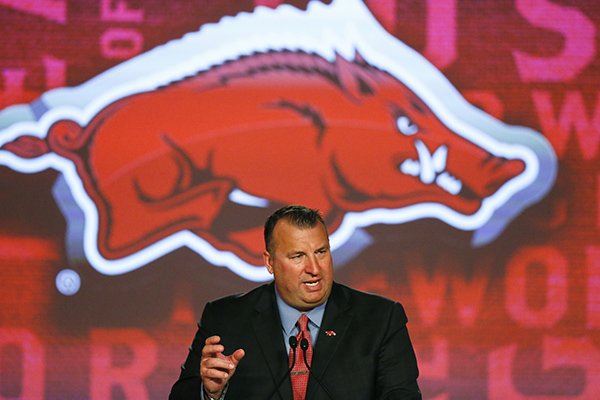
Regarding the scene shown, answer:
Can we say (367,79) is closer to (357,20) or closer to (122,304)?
(357,20)

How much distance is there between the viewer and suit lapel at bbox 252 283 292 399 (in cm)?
207

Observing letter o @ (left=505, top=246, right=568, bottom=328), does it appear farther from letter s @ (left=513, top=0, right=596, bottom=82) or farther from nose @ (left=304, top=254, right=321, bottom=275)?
nose @ (left=304, top=254, right=321, bottom=275)

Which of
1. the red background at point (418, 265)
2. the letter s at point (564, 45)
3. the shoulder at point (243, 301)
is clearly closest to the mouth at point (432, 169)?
the red background at point (418, 265)

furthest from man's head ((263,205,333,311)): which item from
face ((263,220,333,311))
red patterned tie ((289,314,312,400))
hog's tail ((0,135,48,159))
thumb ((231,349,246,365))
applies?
hog's tail ((0,135,48,159))

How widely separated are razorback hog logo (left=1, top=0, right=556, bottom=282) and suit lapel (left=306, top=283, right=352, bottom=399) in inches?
57.4

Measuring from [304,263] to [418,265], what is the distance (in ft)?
5.20

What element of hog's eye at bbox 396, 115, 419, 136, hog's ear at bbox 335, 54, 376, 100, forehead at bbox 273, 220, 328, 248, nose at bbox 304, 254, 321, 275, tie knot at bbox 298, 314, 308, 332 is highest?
hog's ear at bbox 335, 54, 376, 100

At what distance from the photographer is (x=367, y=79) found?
145 inches

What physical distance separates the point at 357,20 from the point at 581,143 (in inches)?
44.0

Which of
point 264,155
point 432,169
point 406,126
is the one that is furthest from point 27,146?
point 432,169

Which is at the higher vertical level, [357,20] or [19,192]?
[357,20]

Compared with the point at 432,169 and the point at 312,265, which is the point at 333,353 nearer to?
the point at 312,265

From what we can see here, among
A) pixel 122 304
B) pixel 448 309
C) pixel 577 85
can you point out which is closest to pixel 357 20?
pixel 577 85

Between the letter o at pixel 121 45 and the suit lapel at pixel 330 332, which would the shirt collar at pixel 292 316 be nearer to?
the suit lapel at pixel 330 332
